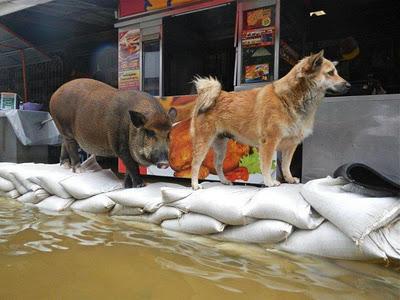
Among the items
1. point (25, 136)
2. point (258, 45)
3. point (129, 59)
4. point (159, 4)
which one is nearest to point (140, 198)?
point (258, 45)

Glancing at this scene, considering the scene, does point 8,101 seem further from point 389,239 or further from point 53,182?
point 389,239

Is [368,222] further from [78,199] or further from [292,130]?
[78,199]

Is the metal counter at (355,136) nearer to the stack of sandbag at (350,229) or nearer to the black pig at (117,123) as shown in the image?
the stack of sandbag at (350,229)

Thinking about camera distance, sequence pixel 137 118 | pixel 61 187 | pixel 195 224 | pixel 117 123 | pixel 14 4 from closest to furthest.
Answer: pixel 195 224
pixel 137 118
pixel 117 123
pixel 61 187
pixel 14 4

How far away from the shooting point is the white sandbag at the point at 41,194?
151 inches

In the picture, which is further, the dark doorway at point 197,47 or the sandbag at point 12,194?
the dark doorway at point 197,47

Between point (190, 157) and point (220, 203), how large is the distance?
187 centimetres

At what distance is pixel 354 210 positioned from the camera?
206 cm

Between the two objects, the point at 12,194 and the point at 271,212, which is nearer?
the point at 271,212

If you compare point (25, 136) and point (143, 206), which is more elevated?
point (25, 136)

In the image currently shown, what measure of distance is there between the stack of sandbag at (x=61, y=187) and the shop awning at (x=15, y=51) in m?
4.00

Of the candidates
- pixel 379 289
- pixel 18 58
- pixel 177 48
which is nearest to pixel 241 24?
pixel 177 48

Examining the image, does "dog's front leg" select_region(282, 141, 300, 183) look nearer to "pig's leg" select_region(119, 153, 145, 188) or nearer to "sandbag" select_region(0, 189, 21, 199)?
"pig's leg" select_region(119, 153, 145, 188)

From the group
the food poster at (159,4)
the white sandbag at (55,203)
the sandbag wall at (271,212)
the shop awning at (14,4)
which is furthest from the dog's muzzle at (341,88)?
the shop awning at (14,4)
